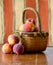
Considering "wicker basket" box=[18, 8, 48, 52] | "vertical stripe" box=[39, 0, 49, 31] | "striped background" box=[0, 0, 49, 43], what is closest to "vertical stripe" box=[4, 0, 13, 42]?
"striped background" box=[0, 0, 49, 43]

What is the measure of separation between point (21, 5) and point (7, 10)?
0.22 m

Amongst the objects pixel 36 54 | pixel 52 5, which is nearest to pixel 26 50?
pixel 36 54

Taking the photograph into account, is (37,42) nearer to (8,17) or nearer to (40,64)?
(40,64)

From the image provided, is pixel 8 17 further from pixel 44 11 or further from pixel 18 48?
pixel 18 48

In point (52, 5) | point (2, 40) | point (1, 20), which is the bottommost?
point (2, 40)

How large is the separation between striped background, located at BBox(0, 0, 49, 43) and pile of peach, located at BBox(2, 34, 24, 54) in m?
1.79

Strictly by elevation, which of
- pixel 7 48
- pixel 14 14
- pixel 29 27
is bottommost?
pixel 7 48

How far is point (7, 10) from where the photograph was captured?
130 inches

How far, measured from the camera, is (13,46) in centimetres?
144

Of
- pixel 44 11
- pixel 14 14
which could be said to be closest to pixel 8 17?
pixel 14 14

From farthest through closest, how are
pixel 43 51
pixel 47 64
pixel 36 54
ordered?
pixel 43 51 < pixel 36 54 < pixel 47 64

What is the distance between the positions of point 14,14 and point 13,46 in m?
1.89

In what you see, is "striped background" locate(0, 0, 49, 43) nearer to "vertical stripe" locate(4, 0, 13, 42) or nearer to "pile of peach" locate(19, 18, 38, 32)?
"vertical stripe" locate(4, 0, 13, 42)

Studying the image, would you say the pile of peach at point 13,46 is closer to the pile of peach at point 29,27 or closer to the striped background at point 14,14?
the pile of peach at point 29,27
